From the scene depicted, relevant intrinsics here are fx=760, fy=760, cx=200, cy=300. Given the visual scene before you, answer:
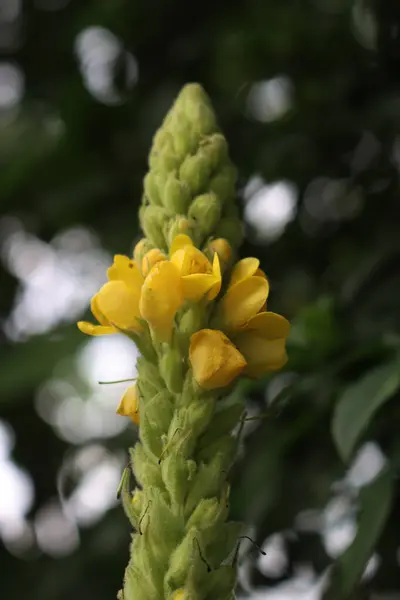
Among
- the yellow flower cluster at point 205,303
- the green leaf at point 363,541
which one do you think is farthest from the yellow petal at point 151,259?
the green leaf at point 363,541

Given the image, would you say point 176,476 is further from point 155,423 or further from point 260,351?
point 260,351

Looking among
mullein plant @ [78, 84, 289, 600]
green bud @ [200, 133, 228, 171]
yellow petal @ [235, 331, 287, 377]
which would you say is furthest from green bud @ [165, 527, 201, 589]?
green bud @ [200, 133, 228, 171]

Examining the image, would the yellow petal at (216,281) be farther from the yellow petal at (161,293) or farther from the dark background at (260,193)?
the dark background at (260,193)

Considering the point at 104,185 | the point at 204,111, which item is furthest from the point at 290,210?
the point at 204,111

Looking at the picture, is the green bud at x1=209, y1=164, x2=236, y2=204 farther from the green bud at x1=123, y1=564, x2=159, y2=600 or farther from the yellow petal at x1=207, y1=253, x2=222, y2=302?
the green bud at x1=123, y1=564, x2=159, y2=600

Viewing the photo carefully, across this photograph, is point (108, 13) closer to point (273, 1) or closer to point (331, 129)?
point (273, 1)

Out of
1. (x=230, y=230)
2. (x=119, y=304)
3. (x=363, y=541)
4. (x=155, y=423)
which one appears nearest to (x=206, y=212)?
(x=230, y=230)
